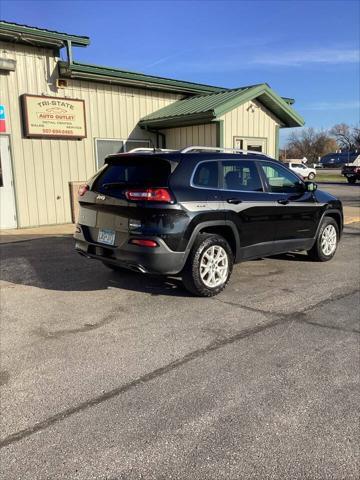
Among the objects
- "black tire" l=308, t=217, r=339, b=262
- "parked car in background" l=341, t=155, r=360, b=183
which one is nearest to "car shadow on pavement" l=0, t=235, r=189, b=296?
"black tire" l=308, t=217, r=339, b=262

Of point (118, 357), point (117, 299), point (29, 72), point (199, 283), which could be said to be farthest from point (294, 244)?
point (29, 72)

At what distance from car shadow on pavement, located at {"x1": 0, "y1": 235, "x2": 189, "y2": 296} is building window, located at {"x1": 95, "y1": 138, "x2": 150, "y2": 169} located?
14.2 feet

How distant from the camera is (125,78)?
1205 cm

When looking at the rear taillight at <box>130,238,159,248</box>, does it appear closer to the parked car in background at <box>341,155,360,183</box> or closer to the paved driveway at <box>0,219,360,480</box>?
the paved driveway at <box>0,219,360,480</box>

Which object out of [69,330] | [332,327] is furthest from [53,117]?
[332,327]

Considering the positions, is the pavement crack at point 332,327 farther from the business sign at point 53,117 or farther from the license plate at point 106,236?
the business sign at point 53,117

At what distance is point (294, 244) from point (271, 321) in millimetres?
2423

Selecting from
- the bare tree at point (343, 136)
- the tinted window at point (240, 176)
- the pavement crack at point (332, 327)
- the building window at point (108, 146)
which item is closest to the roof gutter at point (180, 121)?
the building window at point (108, 146)

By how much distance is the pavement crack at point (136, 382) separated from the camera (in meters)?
2.94

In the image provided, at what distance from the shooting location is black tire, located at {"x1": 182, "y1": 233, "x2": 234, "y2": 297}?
216 inches

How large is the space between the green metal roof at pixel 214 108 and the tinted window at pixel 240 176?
5.08 metres

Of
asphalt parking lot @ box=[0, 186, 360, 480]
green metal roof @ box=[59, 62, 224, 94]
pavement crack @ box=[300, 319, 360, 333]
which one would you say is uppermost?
green metal roof @ box=[59, 62, 224, 94]

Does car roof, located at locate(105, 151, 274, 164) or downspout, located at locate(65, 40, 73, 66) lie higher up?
downspout, located at locate(65, 40, 73, 66)

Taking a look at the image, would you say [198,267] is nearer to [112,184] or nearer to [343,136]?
[112,184]
